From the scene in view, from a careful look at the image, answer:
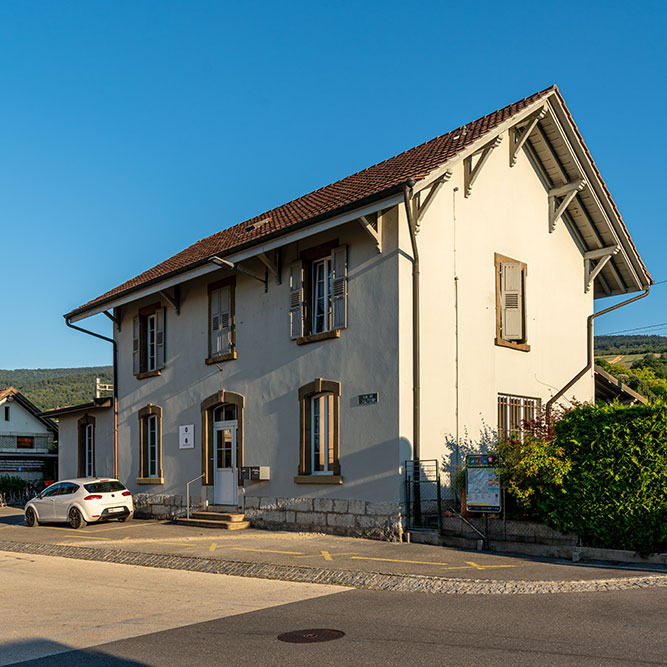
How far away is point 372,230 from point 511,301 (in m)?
4.07

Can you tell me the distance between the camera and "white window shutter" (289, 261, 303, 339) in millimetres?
17609

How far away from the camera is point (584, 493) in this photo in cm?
1233

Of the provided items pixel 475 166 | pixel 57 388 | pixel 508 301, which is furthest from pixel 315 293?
pixel 57 388

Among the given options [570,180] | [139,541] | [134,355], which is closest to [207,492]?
[139,541]

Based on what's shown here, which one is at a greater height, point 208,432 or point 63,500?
point 208,432

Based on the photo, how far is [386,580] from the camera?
10922 millimetres

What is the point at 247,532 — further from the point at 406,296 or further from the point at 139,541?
Result: the point at 406,296

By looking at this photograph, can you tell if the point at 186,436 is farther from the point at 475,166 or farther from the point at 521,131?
the point at 521,131

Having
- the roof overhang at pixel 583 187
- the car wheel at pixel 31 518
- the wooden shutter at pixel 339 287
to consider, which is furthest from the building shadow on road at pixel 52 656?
the car wheel at pixel 31 518

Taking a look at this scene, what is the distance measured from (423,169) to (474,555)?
700cm

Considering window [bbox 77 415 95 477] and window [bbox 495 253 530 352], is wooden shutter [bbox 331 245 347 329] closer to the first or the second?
window [bbox 495 253 530 352]

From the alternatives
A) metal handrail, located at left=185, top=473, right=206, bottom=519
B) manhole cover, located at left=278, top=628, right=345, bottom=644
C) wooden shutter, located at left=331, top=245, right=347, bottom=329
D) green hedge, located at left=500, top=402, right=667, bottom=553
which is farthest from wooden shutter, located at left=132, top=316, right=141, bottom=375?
manhole cover, located at left=278, top=628, right=345, bottom=644

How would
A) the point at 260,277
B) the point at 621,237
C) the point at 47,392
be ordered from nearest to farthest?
the point at 260,277, the point at 621,237, the point at 47,392

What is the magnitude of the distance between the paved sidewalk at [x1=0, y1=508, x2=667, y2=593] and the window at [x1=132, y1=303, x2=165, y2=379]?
576 cm
